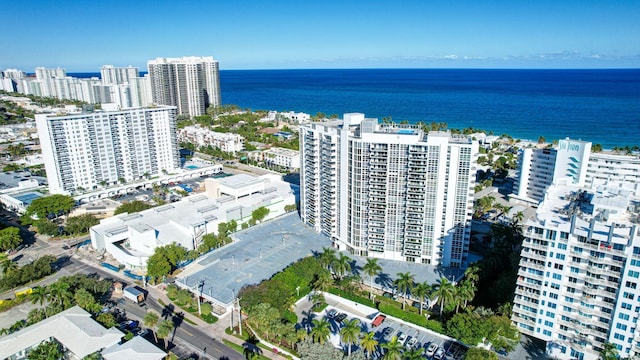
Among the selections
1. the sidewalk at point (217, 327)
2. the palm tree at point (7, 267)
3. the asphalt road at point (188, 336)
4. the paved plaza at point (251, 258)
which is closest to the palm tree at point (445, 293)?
the sidewalk at point (217, 327)

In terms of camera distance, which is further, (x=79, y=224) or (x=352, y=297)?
(x=79, y=224)

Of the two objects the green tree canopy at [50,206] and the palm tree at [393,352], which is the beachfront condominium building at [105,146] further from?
the palm tree at [393,352]

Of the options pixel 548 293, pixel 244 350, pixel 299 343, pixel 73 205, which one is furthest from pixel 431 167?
pixel 73 205

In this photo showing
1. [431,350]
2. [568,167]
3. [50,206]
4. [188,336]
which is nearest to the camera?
[431,350]

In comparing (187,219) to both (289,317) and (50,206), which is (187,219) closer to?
(50,206)

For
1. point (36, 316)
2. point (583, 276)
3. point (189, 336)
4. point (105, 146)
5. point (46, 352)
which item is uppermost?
point (105, 146)

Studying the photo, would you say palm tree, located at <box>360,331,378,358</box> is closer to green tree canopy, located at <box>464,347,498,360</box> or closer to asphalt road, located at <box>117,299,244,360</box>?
green tree canopy, located at <box>464,347,498,360</box>

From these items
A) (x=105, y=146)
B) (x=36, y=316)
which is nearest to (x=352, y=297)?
(x=36, y=316)

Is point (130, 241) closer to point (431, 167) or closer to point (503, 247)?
point (431, 167)
